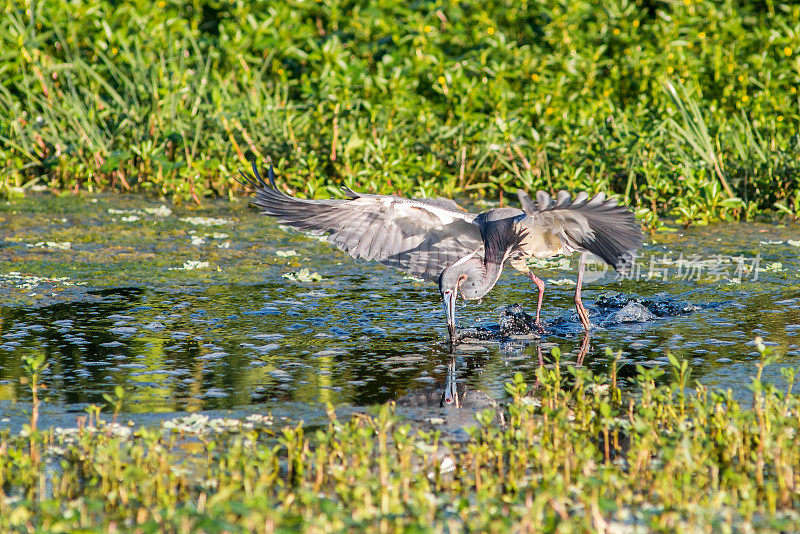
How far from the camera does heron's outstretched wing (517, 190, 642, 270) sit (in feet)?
16.4

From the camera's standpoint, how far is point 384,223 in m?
5.82

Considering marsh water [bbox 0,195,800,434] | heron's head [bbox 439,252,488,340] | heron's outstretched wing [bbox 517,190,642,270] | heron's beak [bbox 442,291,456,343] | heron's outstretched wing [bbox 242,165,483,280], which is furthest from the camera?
heron's outstretched wing [bbox 242,165,483,280]

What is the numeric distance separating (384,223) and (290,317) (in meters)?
0.76

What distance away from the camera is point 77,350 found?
209 inches

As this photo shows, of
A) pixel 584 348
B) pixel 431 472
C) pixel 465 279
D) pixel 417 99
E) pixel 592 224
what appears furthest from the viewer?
pixel 417 99

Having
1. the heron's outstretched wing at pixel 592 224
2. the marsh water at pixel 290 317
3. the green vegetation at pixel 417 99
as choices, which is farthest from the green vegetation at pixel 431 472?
the green vegetation at pixel 417 99

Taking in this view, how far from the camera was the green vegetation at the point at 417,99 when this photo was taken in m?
8.40

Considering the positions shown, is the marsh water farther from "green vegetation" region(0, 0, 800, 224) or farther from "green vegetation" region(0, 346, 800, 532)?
"green vegetation" region(0, 0, 800, 224)

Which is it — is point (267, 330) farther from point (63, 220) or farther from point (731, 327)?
point (63, 220)

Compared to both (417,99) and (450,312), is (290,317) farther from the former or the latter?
(417,99)

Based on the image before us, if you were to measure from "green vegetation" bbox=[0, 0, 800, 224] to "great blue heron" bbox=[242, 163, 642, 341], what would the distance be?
2.10 metres

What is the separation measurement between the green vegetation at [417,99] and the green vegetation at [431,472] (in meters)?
3.95

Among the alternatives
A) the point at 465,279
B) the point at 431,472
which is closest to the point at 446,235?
the point at 465,279

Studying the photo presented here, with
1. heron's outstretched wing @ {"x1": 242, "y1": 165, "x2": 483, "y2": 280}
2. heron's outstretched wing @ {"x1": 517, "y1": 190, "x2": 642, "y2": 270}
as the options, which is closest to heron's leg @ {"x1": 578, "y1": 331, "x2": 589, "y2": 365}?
heron's outstretched wing @ {"x1": 517, "y1": 190, "x2": 642, "y2": 270}
